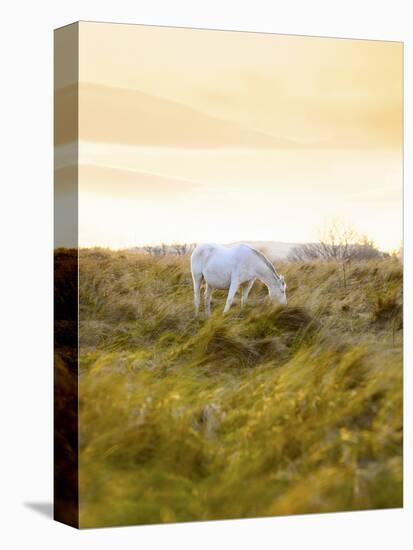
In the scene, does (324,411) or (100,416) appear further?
(324,411)

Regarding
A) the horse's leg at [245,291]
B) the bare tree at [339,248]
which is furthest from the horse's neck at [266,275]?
the bare tree at [339,248]

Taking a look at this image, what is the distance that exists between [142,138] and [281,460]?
374cm

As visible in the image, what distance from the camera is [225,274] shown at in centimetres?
1666

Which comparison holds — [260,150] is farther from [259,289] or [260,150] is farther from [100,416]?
[100,416]

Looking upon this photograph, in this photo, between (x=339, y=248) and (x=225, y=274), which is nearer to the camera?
(x=225, y=274)

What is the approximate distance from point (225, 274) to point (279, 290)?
0.62 metres

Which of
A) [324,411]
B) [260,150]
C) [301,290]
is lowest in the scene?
[324,411]

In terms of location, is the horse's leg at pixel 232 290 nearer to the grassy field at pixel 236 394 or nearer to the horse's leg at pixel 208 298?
the grassy field at pixel 236 394

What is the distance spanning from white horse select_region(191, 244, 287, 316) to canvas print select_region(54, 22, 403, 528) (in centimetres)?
2

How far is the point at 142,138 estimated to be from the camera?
15.9 metres

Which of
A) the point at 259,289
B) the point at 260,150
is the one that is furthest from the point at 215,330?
the point at 260,150

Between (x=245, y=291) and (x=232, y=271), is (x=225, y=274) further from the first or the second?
(x=245, y=291)

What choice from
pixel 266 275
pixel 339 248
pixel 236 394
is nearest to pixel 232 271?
pixel 266 275

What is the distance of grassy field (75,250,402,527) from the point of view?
15.6 m
